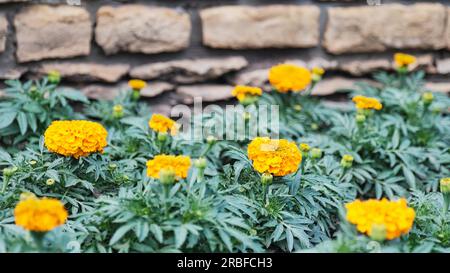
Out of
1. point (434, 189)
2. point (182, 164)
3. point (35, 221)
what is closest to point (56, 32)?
point (182, 164)

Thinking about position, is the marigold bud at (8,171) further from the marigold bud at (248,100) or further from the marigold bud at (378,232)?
the marigold bud at (378,232)

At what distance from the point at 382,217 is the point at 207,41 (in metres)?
1.64

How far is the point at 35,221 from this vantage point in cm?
134

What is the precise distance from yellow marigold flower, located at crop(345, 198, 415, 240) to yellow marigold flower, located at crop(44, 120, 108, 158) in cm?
85

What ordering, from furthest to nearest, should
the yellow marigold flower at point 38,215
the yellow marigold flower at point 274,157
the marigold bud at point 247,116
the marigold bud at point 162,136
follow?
the marigold bud at point 247,116 < the marigold bud at point 162,136 < the yellow marigold flower at point 274,157 < the yellow marigold flower at point 38,215

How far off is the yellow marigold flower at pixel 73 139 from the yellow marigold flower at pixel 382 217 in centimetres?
85

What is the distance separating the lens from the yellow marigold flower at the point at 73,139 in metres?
1.82

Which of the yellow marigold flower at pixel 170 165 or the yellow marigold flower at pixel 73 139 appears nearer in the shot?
the yellow marigold flower at pixel 170 165

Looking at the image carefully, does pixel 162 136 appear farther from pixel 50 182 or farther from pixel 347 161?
pixel 347 161

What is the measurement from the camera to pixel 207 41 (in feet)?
9.32

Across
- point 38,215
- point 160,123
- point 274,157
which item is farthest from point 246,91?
point 38,215

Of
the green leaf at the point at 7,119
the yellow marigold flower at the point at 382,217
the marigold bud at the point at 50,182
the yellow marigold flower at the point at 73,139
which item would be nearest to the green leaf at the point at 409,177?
the yellow marigold flower at the point at 382,217

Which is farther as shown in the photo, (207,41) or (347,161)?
(207,41)

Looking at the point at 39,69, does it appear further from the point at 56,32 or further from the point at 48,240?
the point at 48,240
